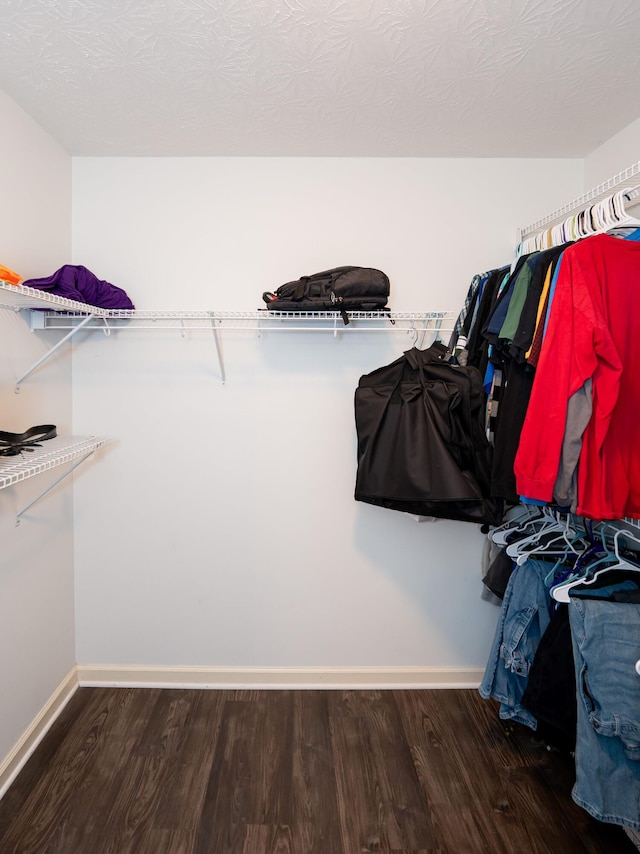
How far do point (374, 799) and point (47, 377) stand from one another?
6.67ft

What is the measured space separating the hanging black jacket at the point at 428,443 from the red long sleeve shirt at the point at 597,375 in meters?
0.36

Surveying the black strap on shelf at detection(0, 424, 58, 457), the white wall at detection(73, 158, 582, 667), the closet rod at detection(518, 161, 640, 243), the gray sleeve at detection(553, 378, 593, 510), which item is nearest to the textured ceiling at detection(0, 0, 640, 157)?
the white wall at detection(73, 158, 582, 667)

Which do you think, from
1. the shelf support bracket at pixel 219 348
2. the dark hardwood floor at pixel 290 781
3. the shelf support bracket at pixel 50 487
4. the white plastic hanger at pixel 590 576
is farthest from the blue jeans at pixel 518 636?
the shelf support bracket at pixel 50 487

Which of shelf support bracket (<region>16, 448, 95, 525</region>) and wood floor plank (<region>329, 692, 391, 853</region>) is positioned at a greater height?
shelf support bracket (<region>16, 448, 95, 525</region>)

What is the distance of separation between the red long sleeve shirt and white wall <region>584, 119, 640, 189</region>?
0.71 meters

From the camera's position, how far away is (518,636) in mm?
1630

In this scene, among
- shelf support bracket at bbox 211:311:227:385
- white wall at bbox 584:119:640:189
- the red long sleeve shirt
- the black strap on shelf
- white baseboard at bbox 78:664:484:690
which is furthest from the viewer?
white baseboard at bbox 78:664:484:690

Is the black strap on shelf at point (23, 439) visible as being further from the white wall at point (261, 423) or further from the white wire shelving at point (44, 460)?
the white wall at point (261, 423)

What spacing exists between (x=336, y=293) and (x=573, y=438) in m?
1.01

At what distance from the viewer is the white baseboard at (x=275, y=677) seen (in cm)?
213

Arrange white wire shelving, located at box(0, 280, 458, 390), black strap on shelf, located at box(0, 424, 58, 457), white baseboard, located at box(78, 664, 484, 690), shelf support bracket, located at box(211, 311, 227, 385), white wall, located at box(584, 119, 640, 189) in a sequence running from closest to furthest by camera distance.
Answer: black strap on shelf, located at box(0, 424, 58, 457) → white wall, located at box(584, 119, 640, 189) → white wire shelving, located at box(0, 280, 458, 390) → shelf support bracket, located at box(211, 311, 227, 385) → white baseboard, located at box(78, 664, 484, 690)

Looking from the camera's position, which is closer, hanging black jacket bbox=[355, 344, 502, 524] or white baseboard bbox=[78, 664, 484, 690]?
hanging black jacket bbox=[355, 344, 502, 524]

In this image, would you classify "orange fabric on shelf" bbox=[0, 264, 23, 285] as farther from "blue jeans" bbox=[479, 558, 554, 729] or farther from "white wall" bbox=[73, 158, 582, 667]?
"blue jeans" bbox=[479, 558, 554, 729]

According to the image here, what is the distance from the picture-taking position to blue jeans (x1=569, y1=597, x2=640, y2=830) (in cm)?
124
